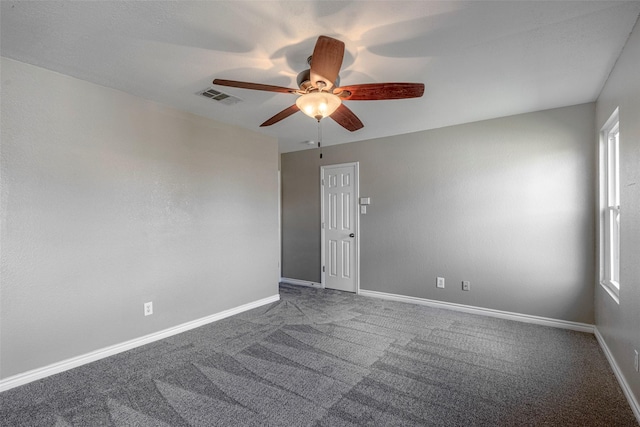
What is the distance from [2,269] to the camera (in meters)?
2.22

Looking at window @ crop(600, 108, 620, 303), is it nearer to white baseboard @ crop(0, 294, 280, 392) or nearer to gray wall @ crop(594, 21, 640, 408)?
gray wall @ crop(594, 21, 640, 408)

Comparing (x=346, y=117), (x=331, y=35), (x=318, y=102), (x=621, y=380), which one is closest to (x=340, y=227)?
(x=346, y=117)

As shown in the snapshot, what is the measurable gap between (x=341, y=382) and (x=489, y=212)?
2.71 metres

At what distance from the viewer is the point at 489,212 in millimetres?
3785

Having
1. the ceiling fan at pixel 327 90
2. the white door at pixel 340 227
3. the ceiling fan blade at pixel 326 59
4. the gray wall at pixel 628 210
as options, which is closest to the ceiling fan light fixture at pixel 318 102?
the ceiling fan at pixel 327 90

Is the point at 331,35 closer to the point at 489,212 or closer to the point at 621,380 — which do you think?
the point at 489,212

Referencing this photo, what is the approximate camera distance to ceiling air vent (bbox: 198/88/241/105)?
2916 mm

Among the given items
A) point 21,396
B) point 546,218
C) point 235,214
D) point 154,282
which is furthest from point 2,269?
point 546,218

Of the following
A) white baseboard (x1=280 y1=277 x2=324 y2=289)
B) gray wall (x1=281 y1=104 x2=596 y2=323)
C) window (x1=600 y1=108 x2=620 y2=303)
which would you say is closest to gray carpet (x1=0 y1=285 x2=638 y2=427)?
gray wall (x1=281 y1=104 x2=596 y2=323)

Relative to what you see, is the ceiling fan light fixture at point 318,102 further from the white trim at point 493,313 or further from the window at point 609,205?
the white trim at point 493,313

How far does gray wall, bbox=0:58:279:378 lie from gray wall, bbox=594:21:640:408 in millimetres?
3625

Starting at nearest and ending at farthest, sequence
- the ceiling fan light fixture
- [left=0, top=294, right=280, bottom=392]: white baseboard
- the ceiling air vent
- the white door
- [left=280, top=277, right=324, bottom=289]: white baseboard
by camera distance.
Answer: the ceiling fan light fixture → [left=0, top=294, right=280, bottom=392]: white baseboard → the ceiling air vent → the white door → [left=280, top=277, right=324, bottom=289]: white baseboard

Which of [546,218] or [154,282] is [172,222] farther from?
[546,218]

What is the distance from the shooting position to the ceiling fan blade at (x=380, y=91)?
1982 millimetres
